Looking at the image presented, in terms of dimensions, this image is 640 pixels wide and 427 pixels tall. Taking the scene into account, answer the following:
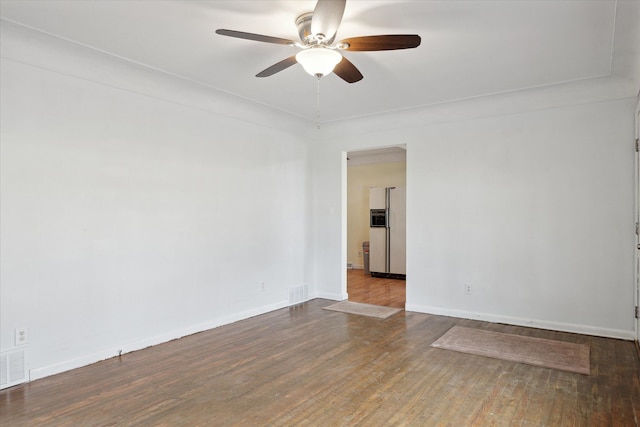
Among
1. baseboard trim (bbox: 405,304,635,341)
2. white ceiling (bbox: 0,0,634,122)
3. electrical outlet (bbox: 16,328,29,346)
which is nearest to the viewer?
white ceiling (bbox: 0,0,634,122)

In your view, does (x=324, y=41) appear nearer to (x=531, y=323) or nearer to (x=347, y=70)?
(x=347, y=70)

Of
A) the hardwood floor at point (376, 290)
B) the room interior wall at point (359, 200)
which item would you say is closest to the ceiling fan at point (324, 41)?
the hardwood floor at point (376, 290)

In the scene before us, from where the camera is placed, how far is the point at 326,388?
3.09 m

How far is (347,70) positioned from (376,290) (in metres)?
4.56

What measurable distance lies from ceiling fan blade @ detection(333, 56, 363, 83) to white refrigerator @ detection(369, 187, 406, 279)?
5097mm

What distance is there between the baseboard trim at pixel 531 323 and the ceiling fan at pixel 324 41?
346 cm

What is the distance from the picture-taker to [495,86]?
437 cm

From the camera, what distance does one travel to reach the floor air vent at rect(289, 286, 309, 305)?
5.92m

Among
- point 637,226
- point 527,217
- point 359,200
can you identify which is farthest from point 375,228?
point 637,226

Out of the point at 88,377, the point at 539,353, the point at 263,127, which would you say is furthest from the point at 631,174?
the point at 88,377

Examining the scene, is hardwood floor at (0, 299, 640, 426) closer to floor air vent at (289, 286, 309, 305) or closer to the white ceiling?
floor air vent at (289, 286, 309, 305)

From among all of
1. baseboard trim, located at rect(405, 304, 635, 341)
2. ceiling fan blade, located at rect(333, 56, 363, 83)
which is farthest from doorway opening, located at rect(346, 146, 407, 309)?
ceiling fan blade, located at rect(333, 56, 363, 83)

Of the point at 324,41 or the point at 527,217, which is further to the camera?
the point at 527,217

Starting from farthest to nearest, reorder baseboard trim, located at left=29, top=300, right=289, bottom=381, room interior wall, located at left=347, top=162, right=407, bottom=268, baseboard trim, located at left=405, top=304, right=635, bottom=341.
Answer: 1. room interior wall, located at left=347, top=162, right=407, bottom=268
2. baseboard trim, located at left=405, top=304, right=635, bottom=341
3. baseboard trim, located at left=29, top=300, right=289, bottom=381
